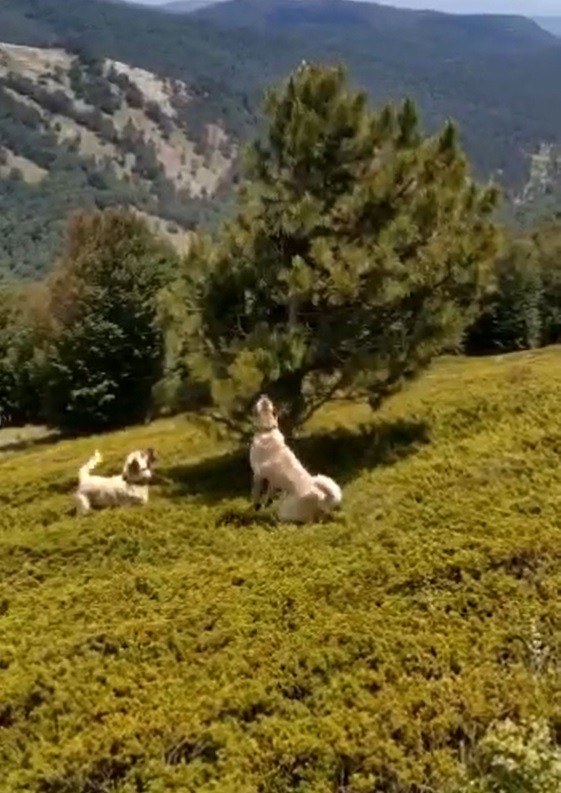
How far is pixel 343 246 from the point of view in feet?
78.7

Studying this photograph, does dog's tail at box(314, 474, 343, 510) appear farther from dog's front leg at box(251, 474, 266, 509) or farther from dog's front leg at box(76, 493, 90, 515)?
dog's front leg at box(76, 493, 90, 515)

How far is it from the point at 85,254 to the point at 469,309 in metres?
34.9

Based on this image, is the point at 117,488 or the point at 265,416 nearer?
the point at 265,416

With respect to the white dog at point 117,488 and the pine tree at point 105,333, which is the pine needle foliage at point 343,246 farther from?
the pine tree at point 105,333

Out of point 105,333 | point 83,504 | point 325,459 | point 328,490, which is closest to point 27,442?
point 105,333

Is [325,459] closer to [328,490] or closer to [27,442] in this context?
[328,490]

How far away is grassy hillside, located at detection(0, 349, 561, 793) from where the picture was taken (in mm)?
14375

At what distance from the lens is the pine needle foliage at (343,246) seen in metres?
23.9

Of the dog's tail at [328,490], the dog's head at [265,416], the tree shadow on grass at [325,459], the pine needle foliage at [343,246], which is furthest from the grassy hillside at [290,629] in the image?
the pine needle foliage at [343,246]

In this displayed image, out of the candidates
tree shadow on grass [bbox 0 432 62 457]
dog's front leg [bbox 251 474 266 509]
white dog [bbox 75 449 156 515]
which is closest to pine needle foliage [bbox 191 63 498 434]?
white dog [bbox 75 449 156 515]

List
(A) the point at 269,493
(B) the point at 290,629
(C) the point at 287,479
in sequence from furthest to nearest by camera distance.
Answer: (A) the point at 269,493 < (C) the point at 287,479 < (B) the point at 290,629

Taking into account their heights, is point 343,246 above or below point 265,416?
above

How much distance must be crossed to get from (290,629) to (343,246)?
10.1 m

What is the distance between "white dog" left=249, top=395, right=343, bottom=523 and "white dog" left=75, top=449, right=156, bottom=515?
2823mm
